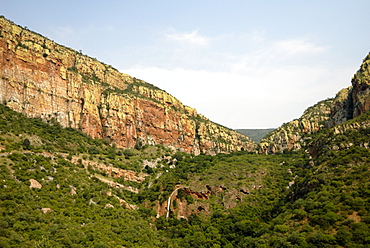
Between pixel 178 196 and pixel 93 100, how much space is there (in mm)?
48643

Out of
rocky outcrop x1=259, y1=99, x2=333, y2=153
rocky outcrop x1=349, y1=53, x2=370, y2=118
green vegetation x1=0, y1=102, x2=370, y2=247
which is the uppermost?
rocky outcrop x1=349, y1=53, x2=370, y2=118

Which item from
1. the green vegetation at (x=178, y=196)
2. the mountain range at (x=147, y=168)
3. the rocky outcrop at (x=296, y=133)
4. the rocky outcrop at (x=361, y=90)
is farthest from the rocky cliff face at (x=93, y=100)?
the rocky outcrop at (x=361, y=90)

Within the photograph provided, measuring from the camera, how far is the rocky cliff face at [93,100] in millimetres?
86125

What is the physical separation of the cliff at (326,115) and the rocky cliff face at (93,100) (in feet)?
82.0

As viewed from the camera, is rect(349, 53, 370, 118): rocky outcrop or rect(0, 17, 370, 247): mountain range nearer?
rect(0, 17, 370, 247): mountain range

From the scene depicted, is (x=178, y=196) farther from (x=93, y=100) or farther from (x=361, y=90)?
(x=361, y=90)

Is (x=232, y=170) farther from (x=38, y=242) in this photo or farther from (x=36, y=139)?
(x=38, y=242)

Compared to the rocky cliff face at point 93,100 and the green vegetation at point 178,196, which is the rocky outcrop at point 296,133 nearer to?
the green vegetation at point 178,196

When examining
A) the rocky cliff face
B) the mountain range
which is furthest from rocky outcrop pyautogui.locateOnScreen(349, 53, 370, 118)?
the rocky cliff face

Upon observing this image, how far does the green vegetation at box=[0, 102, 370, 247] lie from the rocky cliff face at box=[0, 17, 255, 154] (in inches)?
285

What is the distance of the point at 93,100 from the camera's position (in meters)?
105

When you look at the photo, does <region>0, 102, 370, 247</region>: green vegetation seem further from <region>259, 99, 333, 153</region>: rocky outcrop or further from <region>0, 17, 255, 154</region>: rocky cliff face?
<region>259, 99, 333, 153</region>: rocky outcrop

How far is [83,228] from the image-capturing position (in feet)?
164

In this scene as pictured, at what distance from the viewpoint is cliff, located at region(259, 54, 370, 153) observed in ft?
274
